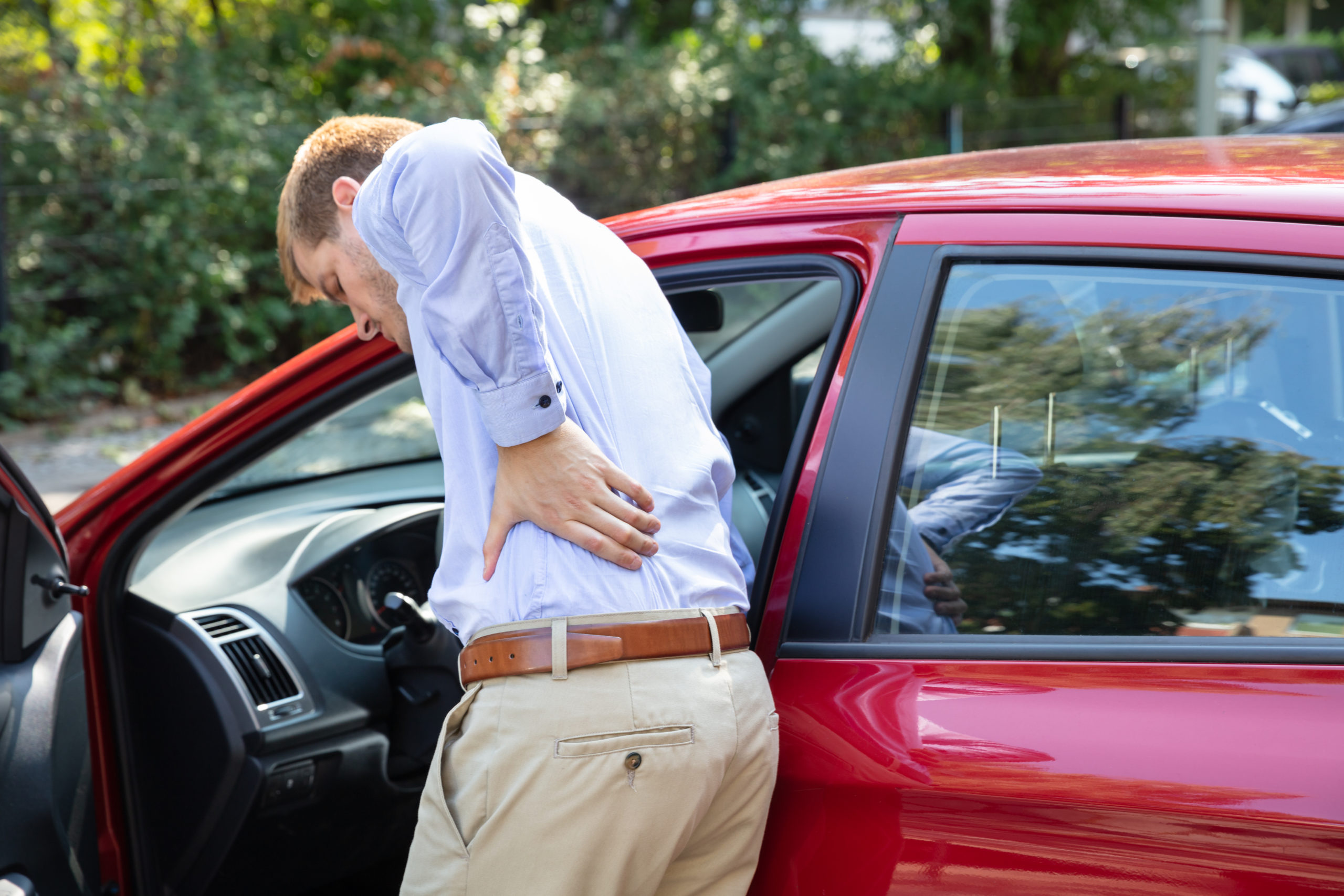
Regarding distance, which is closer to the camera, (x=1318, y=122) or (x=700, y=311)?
(x=700, y=311)

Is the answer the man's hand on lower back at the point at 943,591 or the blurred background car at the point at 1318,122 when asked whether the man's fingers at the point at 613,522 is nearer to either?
the man's hand on lower back at the point at 943,591

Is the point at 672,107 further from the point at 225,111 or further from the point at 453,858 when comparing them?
the point at 453,858

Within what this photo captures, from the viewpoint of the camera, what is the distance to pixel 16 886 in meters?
1.81

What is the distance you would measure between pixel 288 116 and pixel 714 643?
8252 mm

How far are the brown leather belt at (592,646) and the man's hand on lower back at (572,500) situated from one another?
0.27 feet

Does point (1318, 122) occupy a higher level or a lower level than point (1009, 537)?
higher

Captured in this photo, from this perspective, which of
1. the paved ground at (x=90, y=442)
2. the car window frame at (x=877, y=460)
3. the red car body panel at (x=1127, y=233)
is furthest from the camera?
the paved ground at (x=90, y=442)

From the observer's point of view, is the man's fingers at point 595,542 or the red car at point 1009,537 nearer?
the red car at point 1009,537

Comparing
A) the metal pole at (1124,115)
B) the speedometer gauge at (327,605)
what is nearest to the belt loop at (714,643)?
the speedometer gauge at (327,605)

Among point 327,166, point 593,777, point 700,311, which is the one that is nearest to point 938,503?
point 593,777

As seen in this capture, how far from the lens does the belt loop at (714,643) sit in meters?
1.50

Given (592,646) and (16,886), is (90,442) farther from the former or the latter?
(592,646)

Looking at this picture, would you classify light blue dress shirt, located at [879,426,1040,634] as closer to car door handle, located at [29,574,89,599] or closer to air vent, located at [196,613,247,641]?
car door handle, located at [29,574,89,599]

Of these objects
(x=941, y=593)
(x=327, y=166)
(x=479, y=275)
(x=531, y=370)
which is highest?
(x=327, y=166)
